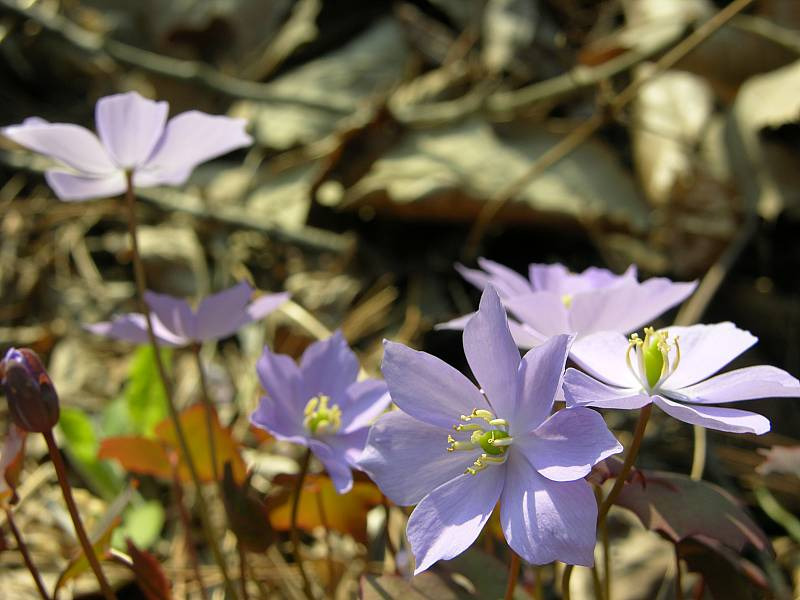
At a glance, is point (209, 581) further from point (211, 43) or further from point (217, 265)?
point (211, 43)

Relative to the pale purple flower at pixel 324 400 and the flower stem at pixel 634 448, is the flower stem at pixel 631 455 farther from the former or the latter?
the pale purple flower at pixel 324 400

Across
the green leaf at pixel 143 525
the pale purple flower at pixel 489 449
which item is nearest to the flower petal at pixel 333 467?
the pale purple flower at pixel 489 449

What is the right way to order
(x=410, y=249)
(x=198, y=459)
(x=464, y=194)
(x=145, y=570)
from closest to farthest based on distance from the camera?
(x=145, y=570) → (x=198, y=459) → (x=464, y=194) → (x=410, y=249)

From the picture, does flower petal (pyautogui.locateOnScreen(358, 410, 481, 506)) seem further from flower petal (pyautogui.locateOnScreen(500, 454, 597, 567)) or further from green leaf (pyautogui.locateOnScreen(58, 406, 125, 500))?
green leaf (pyautogui.locateOnScreen(58, 406, 125, 500))

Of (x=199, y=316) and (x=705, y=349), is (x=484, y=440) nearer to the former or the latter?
(x=705, y=349)

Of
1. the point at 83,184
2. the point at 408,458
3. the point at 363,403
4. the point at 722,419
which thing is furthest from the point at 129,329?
the point at 722,419

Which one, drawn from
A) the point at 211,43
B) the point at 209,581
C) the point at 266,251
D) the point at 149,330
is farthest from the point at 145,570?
the point at 211,43
